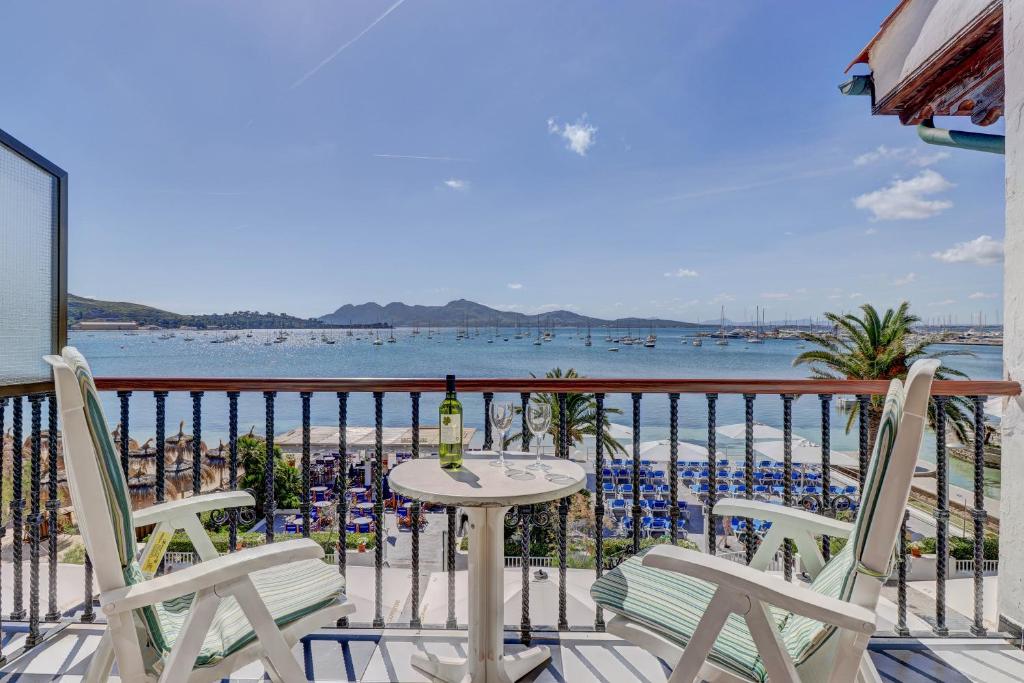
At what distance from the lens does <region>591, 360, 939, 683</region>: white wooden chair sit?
3.32ft

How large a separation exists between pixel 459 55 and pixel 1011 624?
35.1ft

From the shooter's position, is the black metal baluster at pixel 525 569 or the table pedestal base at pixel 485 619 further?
the black metal baluster at pixel 525 569

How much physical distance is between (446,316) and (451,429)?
34835 mm

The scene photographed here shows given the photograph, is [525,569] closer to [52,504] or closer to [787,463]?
[787,463]

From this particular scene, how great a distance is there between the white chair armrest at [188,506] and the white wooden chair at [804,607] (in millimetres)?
1249

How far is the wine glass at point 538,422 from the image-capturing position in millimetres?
1724

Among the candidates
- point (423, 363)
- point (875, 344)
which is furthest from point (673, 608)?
point (423, 363)

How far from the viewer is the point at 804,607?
3.23 ft

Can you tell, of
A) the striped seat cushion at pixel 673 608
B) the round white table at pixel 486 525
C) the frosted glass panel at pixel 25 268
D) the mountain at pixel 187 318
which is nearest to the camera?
the striped seat cushion at pixel 673 608

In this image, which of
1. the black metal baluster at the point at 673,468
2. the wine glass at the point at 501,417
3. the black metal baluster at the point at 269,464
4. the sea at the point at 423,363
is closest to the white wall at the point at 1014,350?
the black metal baluster at the point at 673,468

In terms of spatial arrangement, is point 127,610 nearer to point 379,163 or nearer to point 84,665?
point 84,665

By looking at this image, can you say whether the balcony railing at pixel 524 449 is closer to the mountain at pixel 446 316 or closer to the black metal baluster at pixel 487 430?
the black metal baluster at pixel 487 430

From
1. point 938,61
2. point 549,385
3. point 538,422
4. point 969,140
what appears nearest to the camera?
point 538,422

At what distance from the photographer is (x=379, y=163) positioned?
2428 centimetres
